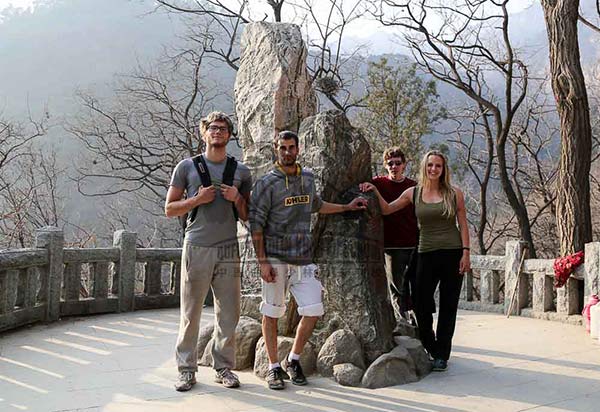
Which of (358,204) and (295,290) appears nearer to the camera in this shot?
(295,290)

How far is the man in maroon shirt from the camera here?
16.7 ft

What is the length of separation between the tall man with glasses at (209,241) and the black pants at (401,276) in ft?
5.53

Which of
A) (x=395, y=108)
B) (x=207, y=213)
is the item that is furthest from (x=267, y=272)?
(x=395, y=108)

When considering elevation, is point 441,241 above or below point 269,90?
below

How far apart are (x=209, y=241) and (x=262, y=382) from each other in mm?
1124

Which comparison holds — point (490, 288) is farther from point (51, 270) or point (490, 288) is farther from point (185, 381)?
point (51, 270)

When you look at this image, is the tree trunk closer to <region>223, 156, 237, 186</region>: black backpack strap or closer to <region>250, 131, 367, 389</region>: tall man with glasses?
<region>250, 131, 367, 389</region>: tall man with glasses

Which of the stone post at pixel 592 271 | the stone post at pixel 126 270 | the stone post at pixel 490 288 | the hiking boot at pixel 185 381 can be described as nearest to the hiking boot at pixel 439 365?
the hiking boot at pixel 185 381

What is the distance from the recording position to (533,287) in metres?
7.64

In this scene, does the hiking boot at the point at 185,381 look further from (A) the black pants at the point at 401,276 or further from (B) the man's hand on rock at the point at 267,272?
(A) the black pants at the point at 401,276

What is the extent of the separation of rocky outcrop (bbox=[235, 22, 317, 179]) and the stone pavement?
1.95 m

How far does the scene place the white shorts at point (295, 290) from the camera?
13.3 feet

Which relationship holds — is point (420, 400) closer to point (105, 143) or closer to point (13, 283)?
point (13, 283)

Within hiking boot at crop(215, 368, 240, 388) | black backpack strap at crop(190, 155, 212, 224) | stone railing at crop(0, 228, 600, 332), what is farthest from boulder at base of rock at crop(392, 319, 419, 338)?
stone railing at crop(0, 228, 600, 332)
